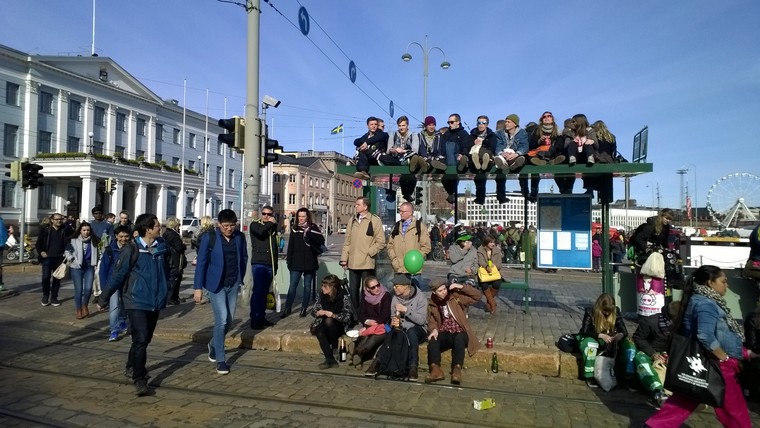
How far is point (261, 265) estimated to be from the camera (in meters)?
8.53

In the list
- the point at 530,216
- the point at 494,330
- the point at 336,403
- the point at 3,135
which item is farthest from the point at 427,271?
the point at 3,135

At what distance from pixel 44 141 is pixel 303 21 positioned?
41.7 metres

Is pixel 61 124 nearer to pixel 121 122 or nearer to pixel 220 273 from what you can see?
pixel 121 122

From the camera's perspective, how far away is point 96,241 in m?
9.80

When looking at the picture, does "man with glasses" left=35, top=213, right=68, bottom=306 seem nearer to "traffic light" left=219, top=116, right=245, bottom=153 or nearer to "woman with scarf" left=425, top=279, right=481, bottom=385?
"traffic light" left=219, top=116, right=245, bottom=153

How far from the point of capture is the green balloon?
7195 millimetres

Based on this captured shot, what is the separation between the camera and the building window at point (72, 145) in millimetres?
46406

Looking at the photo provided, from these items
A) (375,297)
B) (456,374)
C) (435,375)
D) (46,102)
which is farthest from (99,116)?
(456,374)

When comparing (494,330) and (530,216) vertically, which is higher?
(530,216)

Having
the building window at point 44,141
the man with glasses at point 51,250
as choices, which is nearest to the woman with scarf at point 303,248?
the man with glasses at point 51,250

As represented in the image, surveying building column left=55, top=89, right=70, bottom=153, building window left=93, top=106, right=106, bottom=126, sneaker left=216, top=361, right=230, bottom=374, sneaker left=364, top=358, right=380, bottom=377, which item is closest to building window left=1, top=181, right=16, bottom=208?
building column left=55, top=89, right=70, bottom=153

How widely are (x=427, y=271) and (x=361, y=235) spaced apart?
1279 cm

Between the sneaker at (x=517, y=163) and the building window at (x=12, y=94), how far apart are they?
46.1 m

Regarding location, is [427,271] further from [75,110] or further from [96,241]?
[75,110]
